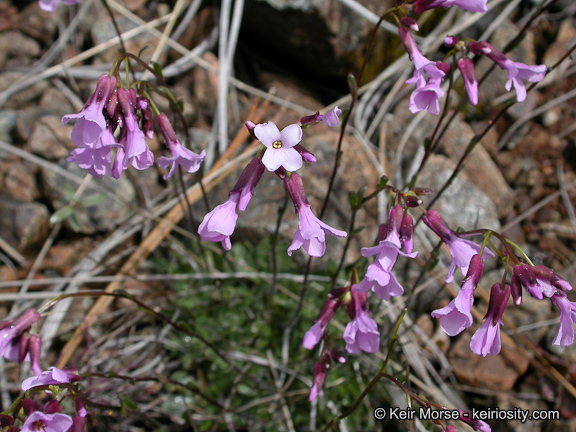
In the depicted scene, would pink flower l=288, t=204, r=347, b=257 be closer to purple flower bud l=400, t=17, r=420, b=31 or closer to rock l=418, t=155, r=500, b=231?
purple flower bud l=400, t=17, r=420, b=31

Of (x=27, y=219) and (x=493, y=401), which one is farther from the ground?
(x=27, y=219)

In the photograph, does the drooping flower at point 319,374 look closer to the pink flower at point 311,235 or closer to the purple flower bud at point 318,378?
the purple flower bud at point 318,378

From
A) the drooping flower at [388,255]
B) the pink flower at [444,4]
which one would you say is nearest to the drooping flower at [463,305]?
the drooping flower at [388,255]

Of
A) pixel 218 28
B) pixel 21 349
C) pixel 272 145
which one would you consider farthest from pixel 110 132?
pixel 218 28

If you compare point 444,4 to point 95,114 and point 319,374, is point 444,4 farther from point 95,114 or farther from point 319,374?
point 319,374

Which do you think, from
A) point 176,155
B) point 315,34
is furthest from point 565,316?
point 315,34

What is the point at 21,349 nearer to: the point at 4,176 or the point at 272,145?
the point at 272,145
